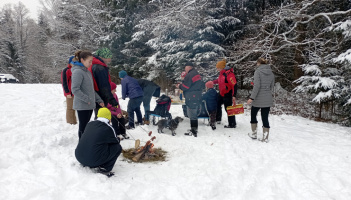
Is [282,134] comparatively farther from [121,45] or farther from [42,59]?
[42,59]

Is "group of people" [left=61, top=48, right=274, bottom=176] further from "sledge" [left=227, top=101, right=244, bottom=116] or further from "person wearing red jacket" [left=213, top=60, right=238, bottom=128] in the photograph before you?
"sledge" [left=227, top=101, right=244, bottom=116]

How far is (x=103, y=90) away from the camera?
418cm

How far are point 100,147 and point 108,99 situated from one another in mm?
1247

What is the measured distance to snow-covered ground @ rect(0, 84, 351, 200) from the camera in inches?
113

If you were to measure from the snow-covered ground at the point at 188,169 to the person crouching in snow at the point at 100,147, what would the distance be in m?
0.16

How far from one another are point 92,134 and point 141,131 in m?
2.50

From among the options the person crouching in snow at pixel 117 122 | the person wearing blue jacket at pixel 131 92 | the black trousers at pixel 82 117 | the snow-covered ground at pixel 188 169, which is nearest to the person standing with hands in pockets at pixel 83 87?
the black trousers at pixel 82 117

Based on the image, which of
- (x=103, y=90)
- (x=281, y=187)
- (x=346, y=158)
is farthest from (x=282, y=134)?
(x=103, y=90)

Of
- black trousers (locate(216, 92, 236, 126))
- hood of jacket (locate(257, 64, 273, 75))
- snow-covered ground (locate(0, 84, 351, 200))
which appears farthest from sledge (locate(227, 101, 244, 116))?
hood of jacket (locate(257, 64, 273, 75))

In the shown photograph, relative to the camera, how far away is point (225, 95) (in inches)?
241

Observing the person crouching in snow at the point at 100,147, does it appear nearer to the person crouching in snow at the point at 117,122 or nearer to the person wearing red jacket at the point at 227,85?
the person crouching in snow at the point at 117,122

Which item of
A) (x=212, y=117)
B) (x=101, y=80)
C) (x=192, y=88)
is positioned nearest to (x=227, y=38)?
(x=212, y=117)

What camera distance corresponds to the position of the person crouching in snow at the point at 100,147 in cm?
316

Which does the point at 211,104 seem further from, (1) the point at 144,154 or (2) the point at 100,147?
(2) the point at 100,147
